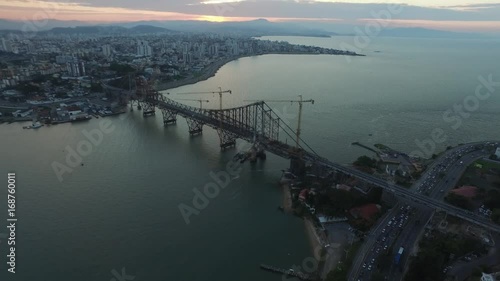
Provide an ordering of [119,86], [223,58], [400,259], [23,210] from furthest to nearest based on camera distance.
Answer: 1. [223,58]
2. [119,86]
3. [23,210]
4. [400,259]

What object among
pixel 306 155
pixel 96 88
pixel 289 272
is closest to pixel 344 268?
pixel 289 272

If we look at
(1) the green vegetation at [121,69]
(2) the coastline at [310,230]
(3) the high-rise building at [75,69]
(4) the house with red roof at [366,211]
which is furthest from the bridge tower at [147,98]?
(4) the house with red roof at [366,211]

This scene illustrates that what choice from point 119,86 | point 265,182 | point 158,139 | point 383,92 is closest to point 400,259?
point 265,182

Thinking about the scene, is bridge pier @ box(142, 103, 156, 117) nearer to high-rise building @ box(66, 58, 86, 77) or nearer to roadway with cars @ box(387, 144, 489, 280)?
high-rise building @ box(66, 58, 86, 77)

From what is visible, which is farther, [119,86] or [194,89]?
[194,89]

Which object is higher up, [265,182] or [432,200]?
[432,200]

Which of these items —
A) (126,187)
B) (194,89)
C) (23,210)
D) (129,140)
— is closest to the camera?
(23,210)

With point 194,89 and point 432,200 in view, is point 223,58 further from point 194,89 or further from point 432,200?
point 432,200
